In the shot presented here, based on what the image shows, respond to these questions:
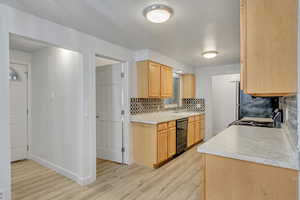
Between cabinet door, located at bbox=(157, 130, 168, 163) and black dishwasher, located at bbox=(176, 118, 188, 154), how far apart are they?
1.53ft

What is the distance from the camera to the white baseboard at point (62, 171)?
2.49 metres

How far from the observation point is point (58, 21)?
82.0 inches

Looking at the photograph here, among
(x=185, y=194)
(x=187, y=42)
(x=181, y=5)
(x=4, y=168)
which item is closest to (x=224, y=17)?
(x=181, y=5)

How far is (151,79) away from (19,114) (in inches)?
115

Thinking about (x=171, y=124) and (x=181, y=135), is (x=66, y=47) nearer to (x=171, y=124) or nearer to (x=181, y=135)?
(x=171, y=124)

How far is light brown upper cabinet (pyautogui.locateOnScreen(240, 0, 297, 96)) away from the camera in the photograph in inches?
41.8

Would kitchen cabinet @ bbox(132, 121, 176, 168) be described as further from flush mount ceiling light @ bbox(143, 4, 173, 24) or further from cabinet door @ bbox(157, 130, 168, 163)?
flush mount ceiling light @ bbox(143, 4, 173, 24)

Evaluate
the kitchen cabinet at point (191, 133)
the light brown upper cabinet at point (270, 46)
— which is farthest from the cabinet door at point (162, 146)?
the light brown upper cabinet at point (270, 46)

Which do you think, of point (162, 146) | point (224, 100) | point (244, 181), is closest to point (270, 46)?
point (244, 181)

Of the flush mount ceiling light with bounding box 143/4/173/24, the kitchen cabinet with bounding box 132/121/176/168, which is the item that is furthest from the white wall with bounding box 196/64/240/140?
the flush mount ceiling light with bounding box 143/4/173/24

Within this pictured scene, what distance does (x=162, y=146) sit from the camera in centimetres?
321

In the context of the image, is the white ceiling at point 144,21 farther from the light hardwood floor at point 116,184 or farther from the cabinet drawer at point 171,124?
the light hardwood floor at point 116,184

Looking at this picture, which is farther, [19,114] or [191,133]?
[191,133]

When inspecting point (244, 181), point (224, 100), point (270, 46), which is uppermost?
point (270, 46)
